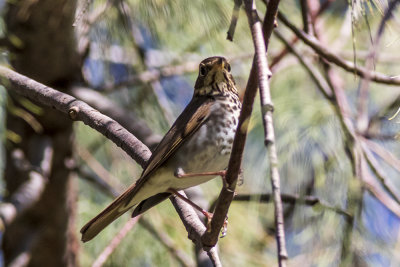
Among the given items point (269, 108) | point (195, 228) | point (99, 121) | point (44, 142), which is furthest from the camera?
point (44, 142)

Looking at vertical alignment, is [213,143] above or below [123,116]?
above

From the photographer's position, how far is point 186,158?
1.95 metres

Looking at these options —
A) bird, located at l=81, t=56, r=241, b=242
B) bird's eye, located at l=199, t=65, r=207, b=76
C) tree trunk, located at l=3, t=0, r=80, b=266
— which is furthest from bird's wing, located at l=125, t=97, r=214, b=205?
tree trunk, located at l=3, t=0, r=80, b=266

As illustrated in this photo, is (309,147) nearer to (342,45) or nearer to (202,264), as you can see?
(202,264)

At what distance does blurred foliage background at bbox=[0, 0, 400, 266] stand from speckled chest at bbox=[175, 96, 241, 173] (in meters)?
0.50

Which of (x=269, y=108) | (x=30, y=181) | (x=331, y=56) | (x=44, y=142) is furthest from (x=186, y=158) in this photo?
(x=44, y=142)

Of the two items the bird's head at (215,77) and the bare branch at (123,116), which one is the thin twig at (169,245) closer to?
the bare branch at (123,116)

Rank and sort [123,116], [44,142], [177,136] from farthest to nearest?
1. [44,142]
2. [123,116]
3. [177,136]

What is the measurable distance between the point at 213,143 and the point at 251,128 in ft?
2.28

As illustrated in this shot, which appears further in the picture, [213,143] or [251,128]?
[251,128]

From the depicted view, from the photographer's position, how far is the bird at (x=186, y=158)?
189cm

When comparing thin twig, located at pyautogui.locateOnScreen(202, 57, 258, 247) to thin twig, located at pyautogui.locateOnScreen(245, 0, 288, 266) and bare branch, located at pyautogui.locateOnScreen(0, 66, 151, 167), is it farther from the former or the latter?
bare branch, located at pyautogui.locateOnScreen(0, 66, 151, 167)

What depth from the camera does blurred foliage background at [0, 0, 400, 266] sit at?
2.41 metres

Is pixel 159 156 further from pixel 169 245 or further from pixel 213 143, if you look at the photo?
pixel 169 245
